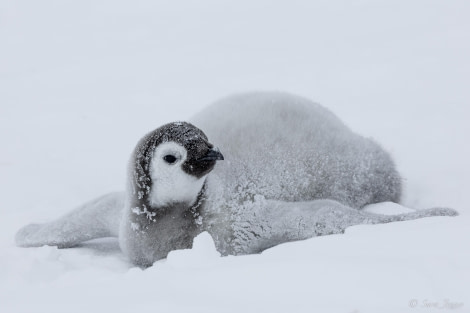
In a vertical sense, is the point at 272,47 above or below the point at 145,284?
above

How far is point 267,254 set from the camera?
8.34 ft

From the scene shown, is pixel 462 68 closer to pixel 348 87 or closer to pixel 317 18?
pixel 348 87

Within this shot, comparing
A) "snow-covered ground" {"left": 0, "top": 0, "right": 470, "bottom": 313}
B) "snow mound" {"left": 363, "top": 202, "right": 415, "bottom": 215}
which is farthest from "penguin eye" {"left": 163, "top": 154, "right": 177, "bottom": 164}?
"snow mound" {"left": 363, "top": 202, "right": 415, "bottom": 215}

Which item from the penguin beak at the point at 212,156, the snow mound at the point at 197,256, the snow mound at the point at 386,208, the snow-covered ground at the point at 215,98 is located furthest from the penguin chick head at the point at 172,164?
the snow mound at the point at 386,208

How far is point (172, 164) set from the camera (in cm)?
323

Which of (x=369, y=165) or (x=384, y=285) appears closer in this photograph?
(x=384, y=285)

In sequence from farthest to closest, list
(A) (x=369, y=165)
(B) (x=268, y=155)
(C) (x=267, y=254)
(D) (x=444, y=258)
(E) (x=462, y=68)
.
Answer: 1. (E) (x=462, y=68)
2. (A) (x=369, y=165)
3. (B) (x=268, y=155)
4. (C) (x=267, y=254)
5. (D) (x=444, y=258)

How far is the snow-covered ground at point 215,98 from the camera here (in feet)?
6.79

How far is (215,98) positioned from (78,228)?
2853mm

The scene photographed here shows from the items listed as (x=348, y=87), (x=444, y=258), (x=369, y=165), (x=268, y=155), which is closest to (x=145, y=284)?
(x=444, y=258)

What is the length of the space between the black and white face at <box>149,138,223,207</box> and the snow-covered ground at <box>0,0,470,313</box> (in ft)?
1.48

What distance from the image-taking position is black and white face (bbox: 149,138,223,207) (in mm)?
3194

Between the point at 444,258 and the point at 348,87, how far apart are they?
412cm

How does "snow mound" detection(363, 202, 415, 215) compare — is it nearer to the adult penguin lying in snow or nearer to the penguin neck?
the adult penguin lying in snow
